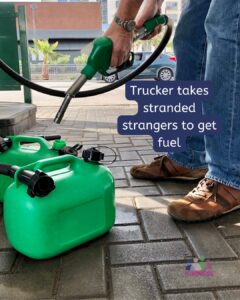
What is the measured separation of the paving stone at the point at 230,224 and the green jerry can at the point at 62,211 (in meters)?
0.32

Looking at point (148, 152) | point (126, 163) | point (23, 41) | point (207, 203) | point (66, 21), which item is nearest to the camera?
point (207, 203)

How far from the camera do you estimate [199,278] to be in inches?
31.1

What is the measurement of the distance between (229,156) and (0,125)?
1.48 m

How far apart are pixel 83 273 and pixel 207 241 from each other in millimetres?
347

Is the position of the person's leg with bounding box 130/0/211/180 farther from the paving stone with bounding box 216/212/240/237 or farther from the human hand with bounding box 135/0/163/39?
the paving stone with bounding box 216/212/240/237

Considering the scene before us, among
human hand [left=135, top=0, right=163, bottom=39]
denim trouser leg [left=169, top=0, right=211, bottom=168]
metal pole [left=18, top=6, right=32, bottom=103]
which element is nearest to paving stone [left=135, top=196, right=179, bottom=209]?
denim trouser leg [left=169, top=0, right=211, bottom=168]

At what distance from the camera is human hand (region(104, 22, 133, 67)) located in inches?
38.6

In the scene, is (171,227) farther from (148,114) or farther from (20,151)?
(20,151)

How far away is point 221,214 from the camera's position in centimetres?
109

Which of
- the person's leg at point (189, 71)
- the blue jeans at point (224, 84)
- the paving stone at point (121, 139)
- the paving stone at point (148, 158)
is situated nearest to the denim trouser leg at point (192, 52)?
the person's leg at point (189, 71)

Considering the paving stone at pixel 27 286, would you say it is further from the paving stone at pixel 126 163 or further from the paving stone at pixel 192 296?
the paving stone at pixel 126 163

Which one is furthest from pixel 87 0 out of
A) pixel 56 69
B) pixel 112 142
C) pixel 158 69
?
pixel 112 142

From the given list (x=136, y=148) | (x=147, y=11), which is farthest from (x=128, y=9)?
(x=136, y=148)

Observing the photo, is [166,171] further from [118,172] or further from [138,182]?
[118,172]
